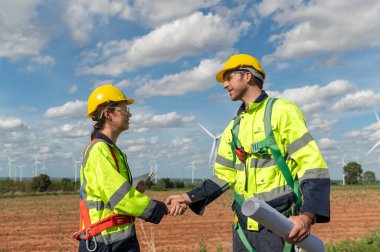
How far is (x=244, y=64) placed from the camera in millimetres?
3971

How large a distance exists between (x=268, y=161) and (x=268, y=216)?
0.86m

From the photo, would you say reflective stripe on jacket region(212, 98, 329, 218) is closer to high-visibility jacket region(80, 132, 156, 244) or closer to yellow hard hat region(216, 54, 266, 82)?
yellow hard hat region(216, 54, 266, 82)

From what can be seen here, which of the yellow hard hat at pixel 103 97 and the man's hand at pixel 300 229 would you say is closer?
the man's hand at pixel 300 229

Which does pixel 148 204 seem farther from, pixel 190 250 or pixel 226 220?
pixel 226 220

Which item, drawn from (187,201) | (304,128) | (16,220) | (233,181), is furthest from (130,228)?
(16,220)

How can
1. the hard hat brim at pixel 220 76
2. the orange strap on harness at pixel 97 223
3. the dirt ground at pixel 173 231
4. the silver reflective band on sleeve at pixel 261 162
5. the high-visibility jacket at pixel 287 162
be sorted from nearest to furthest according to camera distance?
the high-visibility jacket at pixel 287 162 → the silver reflective band on sleeve at pixel 261 162 → the orange strap on harness at pixel 97 223 → the hard hat brim at pixel 220 76 → the dirt ground at pixel 173 231

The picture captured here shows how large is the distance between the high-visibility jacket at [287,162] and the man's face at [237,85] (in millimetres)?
145

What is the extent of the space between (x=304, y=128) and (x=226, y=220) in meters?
20.3

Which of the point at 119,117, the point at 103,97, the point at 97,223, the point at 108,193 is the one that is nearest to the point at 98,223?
the point at 97,223

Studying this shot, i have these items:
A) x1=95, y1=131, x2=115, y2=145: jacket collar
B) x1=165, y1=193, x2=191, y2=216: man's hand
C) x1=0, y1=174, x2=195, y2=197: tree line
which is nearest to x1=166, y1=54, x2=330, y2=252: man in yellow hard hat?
x1=165, y1=193, x2=191, y2=216: man's hand

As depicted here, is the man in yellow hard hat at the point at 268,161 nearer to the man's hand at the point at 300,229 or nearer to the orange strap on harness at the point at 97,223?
the man's hand at the point at 300,229

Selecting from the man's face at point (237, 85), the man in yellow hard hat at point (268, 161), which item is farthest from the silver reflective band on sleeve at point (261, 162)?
the man's face at point (237, 85)

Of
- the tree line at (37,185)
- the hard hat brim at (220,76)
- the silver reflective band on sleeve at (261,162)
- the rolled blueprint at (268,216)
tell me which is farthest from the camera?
the tree line at (37,185)

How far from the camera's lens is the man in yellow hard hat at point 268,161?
3234 mm
